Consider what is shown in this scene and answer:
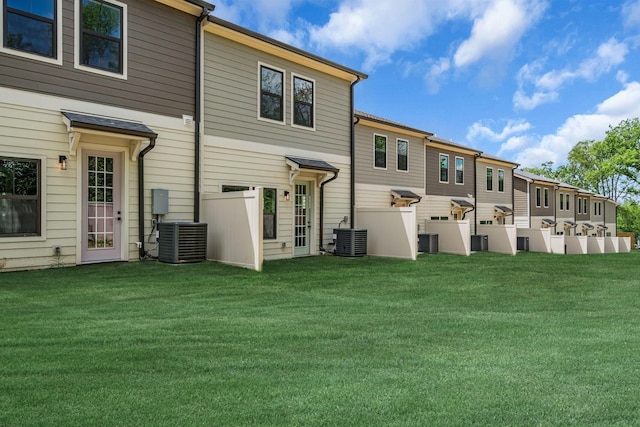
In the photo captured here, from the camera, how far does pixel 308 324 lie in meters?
4.66

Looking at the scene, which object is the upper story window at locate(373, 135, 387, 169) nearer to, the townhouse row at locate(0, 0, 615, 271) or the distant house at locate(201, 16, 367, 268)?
the townhouse row at locate(0, 0, 615, 271)

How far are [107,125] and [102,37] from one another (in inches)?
68.5

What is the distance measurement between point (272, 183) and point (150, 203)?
10.9 ft

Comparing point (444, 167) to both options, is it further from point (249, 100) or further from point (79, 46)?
point (79, 46)

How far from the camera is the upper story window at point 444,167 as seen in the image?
64.5ft

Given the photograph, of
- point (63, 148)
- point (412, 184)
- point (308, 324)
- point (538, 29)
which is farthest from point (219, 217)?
point (538, 29)

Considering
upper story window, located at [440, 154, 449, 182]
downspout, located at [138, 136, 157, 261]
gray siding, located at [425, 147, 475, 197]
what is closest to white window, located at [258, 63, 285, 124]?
downspout, located at [138, 136, 157, 261]

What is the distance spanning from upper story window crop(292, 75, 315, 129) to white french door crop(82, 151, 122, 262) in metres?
5.00

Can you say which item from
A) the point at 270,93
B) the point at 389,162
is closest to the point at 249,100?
the point at 270,93

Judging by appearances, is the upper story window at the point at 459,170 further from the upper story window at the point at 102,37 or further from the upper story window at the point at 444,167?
the upper story window at the point at 102,37

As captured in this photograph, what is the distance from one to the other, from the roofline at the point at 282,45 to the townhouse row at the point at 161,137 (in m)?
0.04

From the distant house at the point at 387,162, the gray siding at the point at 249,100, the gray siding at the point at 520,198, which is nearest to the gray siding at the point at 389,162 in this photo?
the distant house at the point at 387,162

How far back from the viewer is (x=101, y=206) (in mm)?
8297

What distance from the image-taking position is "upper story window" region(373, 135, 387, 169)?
15.8 m
